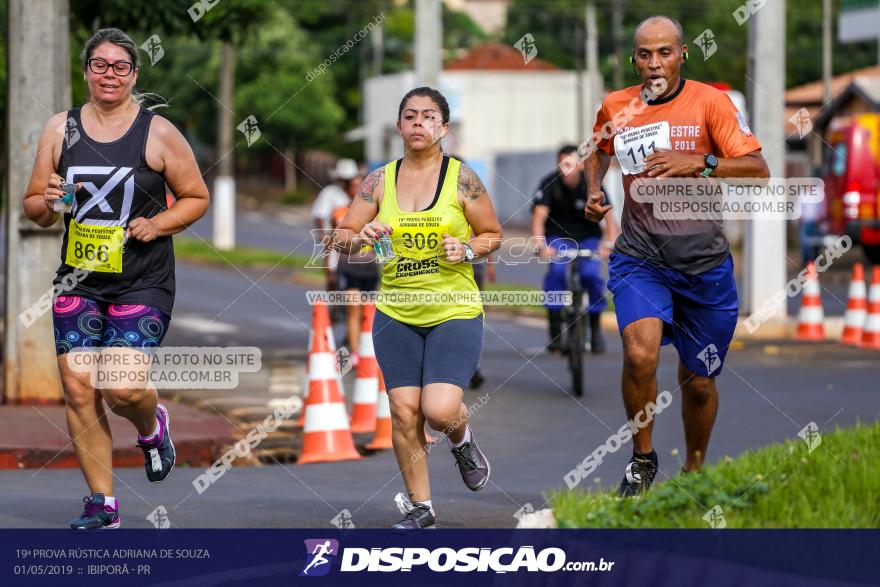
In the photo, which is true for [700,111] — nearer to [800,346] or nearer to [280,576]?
[280,576]

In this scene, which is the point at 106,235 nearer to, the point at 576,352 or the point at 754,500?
the point at 754,500

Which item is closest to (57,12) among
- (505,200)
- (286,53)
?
(505,200)

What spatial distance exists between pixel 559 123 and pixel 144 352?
5991cm

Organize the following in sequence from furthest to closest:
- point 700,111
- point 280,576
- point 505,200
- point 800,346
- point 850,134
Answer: point 505,200, point 850,134, point 800,346, point 700,111, point 280,576

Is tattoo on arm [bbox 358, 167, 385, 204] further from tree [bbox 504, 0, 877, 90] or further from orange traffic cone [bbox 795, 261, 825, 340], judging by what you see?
tree [bbox 504, 0, 877, 90]

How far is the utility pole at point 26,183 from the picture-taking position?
12.0 meters

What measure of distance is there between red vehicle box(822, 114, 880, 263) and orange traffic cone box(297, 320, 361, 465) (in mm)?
20956

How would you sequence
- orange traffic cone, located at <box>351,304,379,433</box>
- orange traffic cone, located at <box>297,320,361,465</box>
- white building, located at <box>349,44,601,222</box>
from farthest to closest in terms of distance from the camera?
white building, located at <box>349,44,601,222</box> < orange traffic cone, located at <box>351,304,379,433</box> < orange traffic cone, located at <box>297,320,361,465</box>

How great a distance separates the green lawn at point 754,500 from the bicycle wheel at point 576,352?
6.35 metres

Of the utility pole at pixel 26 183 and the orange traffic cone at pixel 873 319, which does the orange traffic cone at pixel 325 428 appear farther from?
the orange traffic cone at pixel 873 319

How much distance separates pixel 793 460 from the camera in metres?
7.12

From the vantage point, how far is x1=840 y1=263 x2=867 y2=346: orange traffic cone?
59.5 ft

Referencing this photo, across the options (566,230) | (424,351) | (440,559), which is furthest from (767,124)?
(440,559)

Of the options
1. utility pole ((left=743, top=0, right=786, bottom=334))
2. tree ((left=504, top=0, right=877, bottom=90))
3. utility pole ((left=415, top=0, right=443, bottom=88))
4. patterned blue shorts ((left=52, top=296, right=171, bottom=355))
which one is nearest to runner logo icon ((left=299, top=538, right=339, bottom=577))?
patterned blue shorts ((left=52, top=296, right=171, bottom=355))
